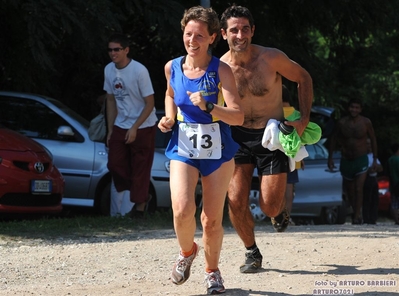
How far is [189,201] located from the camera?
6.54 metres

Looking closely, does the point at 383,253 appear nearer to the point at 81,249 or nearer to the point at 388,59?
the point at 81,249

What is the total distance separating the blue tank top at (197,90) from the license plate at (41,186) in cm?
515

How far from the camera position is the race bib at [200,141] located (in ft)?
21.6

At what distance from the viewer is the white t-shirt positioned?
38.4 feet

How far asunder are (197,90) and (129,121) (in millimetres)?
5351

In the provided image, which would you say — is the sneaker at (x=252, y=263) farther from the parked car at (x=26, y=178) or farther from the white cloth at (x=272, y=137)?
the parked car at (x=26, y=178)

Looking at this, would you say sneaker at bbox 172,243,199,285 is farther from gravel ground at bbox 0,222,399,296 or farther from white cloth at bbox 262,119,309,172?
white cloth at bbox 262,119,309,172

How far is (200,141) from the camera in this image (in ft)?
21.7

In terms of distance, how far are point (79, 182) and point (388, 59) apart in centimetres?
1250

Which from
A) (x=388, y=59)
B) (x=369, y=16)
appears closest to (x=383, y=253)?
(x=369, y=16)

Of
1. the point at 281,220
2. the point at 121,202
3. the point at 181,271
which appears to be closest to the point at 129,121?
the point at 121,202

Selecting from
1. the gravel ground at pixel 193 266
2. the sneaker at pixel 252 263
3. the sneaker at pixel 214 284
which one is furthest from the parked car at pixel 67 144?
the sneaker at pixel 214 284

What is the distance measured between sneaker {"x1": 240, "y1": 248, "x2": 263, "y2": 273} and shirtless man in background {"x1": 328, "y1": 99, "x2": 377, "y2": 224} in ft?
25.7

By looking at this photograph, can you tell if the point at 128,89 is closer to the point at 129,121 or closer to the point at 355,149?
the point at 129,121
